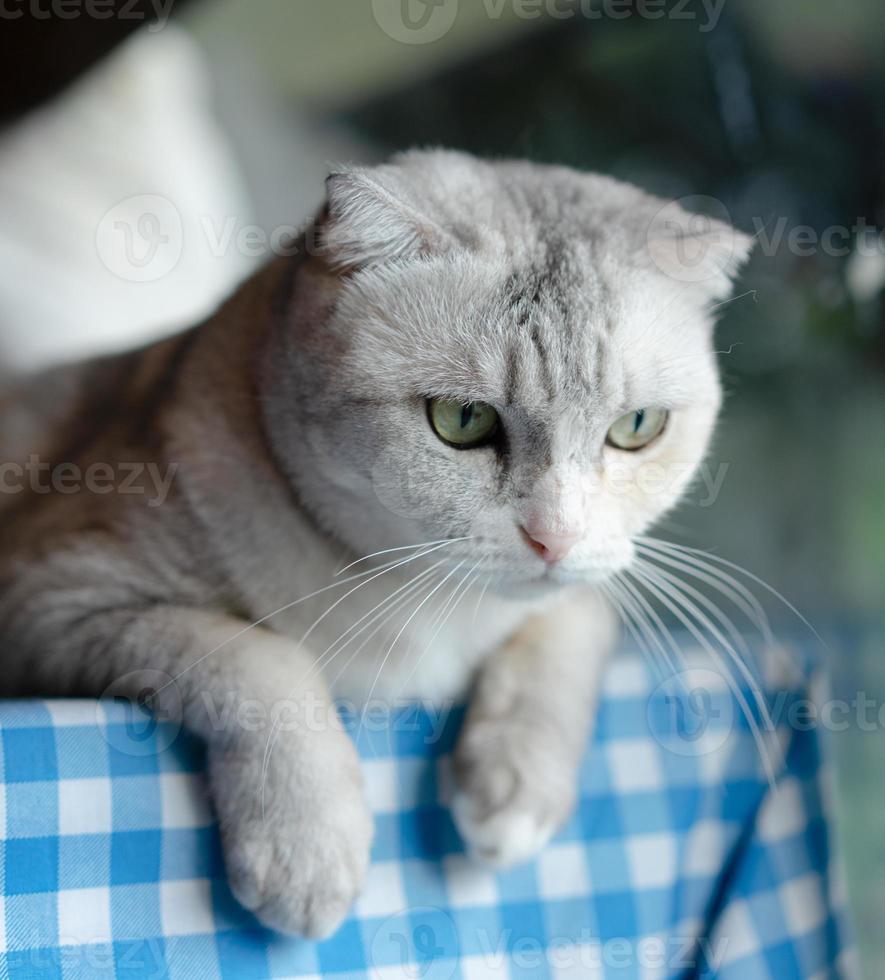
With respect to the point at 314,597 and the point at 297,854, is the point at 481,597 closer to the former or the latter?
the point at 314,597

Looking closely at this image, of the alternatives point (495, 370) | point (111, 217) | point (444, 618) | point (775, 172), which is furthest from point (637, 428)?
point (111, 217)

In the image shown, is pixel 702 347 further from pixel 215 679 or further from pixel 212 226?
pixel 212 226

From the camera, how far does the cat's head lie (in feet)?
2.62

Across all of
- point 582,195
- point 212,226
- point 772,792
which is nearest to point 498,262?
point 582,195

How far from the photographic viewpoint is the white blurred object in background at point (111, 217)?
157 cm

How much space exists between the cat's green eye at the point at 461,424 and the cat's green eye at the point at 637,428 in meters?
0.12

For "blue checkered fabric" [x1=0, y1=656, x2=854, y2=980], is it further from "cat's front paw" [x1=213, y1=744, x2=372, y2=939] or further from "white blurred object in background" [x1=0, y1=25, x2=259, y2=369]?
"white blurred object in background" [x1=0, y1=25, x2=259, y2=369]

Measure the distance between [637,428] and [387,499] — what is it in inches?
9.5

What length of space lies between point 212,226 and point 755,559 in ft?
3.79

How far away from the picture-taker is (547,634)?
1.08 metres

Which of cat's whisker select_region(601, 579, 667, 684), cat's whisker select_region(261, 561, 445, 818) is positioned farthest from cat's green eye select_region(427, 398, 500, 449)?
cat's whisker select_region(601, 579, 667, 684)

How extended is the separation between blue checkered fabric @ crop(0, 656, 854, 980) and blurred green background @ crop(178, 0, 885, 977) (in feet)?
1.13

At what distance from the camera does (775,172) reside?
5.27 feet

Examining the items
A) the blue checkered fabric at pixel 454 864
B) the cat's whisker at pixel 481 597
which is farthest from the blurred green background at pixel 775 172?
the cat's whisker at pixel 481 597
